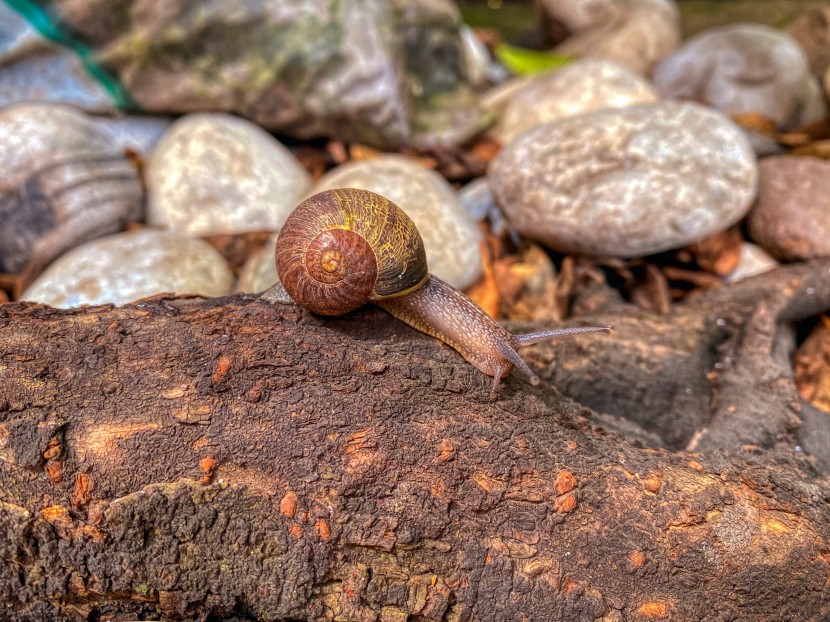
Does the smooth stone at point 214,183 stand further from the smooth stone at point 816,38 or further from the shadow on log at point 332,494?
the smooth stone at point 816,38

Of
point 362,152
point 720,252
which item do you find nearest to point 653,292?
point 720,252

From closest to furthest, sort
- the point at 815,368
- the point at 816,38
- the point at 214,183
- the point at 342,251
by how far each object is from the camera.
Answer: the point at 342,251
the point at 815,368
the point at 214,183
the point at 816,38

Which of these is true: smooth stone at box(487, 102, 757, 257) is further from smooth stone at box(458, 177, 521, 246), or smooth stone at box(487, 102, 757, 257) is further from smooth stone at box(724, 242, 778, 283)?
smooth stone at box(458, 177, 521, 246)

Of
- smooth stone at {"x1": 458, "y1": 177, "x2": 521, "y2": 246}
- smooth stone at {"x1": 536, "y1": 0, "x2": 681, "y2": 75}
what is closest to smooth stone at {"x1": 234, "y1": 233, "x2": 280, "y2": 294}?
smooth stone at {"x1": 458, "y1": 177, "x2": 521, "y2": 246}

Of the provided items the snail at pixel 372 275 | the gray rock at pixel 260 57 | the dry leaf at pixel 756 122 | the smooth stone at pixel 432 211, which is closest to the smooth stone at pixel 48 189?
the gray rock at pixel 260 57

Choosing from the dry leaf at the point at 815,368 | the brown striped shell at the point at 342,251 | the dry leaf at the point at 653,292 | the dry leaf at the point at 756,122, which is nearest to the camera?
the brown striped shell at the point at 342,251

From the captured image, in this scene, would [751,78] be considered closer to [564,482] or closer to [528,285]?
[528,285]
